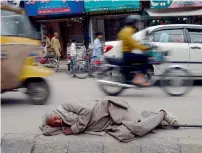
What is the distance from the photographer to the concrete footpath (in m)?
4.08

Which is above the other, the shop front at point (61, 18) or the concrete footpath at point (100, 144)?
the shop front at point (61, 18)

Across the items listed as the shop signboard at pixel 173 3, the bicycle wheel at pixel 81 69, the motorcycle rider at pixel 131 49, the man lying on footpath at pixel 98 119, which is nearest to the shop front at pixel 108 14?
the shop signboard at pixel 173 3

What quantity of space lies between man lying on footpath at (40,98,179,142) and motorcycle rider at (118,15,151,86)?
2.61 metres

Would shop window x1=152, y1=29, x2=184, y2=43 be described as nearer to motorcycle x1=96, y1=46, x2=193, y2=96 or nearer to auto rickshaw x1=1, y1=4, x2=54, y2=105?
motorcycle x1=96, y1=46, x2=193, y2=96

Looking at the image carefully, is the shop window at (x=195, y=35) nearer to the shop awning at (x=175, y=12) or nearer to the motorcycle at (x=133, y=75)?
Result: the motorcycle at (x=133, y=75)

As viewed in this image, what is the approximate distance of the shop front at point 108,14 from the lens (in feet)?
48.5

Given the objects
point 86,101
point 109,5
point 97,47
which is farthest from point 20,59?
point 109,5

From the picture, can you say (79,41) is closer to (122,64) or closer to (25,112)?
(122,64)

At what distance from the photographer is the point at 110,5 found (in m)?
14.8

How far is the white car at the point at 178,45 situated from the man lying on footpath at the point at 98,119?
4.15 meters

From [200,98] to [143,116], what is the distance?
2.92 meters

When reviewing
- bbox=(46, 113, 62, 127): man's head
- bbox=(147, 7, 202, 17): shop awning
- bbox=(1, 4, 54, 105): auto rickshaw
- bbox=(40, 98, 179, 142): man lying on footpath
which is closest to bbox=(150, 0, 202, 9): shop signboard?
bbox=(147, 7, 202, 17): shop awning

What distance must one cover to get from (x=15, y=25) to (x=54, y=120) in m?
2.69

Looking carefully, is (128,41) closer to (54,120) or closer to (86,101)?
(86,101)
